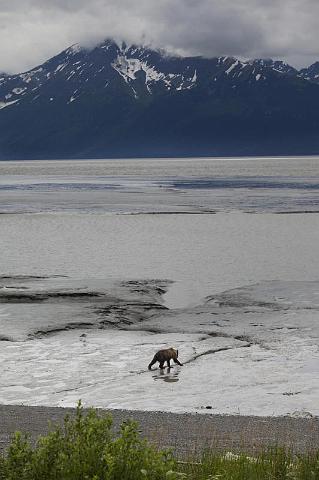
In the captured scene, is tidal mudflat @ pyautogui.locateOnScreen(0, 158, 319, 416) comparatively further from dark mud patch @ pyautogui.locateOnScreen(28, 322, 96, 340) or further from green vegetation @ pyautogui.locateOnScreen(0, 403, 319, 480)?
green vegetation @ pyautogui.locateOnScreen(0, 403, 319, 480)

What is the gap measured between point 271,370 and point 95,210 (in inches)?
2125

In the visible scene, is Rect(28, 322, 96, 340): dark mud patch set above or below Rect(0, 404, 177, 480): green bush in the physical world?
below

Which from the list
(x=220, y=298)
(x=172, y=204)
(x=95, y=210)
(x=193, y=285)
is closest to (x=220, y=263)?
(x=193, y=285)

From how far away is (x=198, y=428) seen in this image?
611 inches

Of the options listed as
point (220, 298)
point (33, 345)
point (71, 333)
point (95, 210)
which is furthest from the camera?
point (95, 210)

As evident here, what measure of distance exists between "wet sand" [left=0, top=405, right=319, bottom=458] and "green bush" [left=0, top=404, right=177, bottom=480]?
16.1 feet

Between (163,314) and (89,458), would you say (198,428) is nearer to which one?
(89,458)

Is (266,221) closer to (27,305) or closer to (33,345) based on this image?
(27,305)

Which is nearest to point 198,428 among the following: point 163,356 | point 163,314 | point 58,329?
point 163,356

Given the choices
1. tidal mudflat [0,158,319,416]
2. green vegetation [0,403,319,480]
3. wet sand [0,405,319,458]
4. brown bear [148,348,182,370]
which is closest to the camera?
green vegetation [0,403,319,480]

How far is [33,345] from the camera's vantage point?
24.0 metres

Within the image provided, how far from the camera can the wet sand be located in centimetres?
1414

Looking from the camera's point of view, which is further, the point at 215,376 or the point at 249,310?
the point at 249,310

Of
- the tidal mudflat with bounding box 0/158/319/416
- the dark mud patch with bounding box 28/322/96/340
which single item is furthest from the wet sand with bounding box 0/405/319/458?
the dark mud patch with bounding box 28/322/96/340
